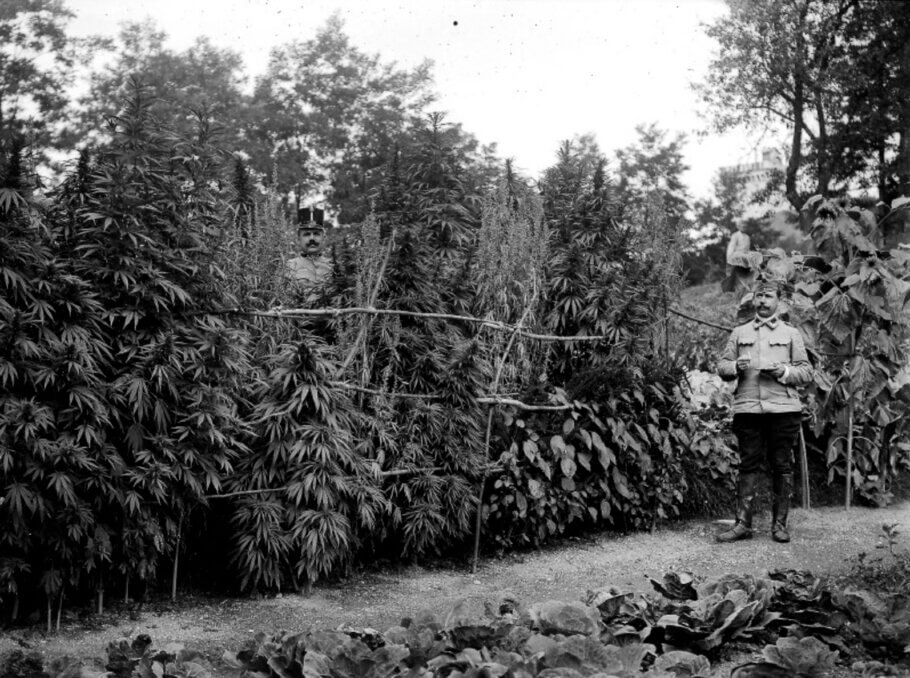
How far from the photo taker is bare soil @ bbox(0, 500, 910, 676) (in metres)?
5.00

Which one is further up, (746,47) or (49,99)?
(746,47)

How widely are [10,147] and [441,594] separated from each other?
11.8 feet

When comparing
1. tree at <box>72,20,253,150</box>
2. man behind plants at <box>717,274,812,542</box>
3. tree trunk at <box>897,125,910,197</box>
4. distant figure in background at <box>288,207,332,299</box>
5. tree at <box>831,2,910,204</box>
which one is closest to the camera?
distant figure in background at <box>288,207,332,299</box>

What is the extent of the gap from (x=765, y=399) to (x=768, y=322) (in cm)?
61

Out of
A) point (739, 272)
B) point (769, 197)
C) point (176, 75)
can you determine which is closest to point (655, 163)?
point (769, 197)

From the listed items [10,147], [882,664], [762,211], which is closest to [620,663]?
[882,664]

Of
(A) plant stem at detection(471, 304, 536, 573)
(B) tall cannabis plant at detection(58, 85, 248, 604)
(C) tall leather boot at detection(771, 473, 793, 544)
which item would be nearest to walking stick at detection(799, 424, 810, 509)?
(C) tall leather boot at detection(771, 473, 793, 544)

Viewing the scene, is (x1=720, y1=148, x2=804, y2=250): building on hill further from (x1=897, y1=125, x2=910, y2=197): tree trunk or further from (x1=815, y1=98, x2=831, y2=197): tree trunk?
(x1=897, y1=125, x2=910, y2=197): tree trunk

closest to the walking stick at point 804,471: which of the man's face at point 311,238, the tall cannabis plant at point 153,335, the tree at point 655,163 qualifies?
the man's face at point 311,238

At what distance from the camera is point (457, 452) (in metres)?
6.62

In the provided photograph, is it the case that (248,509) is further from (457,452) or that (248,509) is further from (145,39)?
(145,39)

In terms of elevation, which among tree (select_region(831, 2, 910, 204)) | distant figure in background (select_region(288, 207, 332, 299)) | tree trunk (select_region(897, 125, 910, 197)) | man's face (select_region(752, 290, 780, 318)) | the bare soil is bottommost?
the bare soil

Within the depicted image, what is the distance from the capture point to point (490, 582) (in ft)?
20.9

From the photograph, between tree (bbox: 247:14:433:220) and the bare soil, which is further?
tree (bbox: 247:14:433:220)
